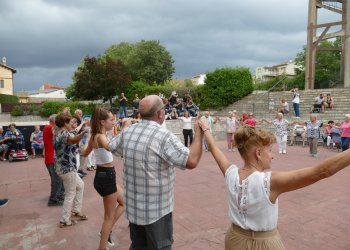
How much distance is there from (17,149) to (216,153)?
11.7 m

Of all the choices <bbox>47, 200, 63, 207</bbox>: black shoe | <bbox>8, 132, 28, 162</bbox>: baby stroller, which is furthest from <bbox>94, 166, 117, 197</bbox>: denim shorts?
<bbox>8, 132, 28, 162</bbox>: baby stroller

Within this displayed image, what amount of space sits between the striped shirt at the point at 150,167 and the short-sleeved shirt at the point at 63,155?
233cm

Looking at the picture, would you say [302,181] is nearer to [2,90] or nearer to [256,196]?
[256,196]

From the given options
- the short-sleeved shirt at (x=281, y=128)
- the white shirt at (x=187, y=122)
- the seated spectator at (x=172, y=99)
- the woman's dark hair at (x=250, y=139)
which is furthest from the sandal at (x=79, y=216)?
the seated spectator at (x=172, y=99)

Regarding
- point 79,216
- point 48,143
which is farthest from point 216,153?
point 48,143

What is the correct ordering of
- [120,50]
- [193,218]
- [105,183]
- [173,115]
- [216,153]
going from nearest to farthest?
[216,153] < [105,183] < [193,218] < [173,115] < [120,50]

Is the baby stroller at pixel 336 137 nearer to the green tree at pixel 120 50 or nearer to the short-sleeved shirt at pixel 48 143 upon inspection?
the short-sleeved shirt at pixel 48 143

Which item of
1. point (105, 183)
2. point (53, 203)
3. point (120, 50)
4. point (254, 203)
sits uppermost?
point (120, 50)

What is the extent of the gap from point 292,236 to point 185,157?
2.76 m

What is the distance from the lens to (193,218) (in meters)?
5.10

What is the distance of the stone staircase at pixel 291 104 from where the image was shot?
19.2m

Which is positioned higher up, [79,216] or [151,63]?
[151,63]

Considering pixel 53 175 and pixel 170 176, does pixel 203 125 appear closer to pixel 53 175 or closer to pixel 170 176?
pixel 170 176

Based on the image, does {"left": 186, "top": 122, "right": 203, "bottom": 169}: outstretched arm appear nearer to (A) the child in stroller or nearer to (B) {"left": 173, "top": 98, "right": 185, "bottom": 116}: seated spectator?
(A) the child in stroller
